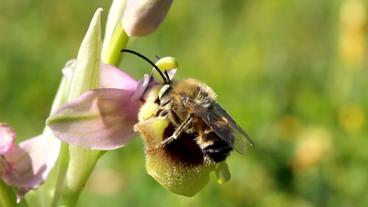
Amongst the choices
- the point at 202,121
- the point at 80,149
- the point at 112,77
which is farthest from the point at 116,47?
the point at 202,121

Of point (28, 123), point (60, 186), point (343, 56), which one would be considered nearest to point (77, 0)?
point (28, 123)

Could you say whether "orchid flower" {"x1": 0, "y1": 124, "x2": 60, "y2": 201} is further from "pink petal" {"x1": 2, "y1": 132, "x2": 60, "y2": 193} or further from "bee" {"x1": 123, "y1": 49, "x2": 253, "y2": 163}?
"bee" {"x1": 123, "y1": 49, "x2": 253, "y2": 163}

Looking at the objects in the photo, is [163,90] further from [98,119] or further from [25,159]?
[25,159]

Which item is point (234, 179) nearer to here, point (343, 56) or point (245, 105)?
point (245, 105)

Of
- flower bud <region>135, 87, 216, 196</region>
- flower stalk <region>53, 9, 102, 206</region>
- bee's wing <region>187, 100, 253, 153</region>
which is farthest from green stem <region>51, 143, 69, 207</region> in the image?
bee's wing <region>187, 100, 253, 153</region>

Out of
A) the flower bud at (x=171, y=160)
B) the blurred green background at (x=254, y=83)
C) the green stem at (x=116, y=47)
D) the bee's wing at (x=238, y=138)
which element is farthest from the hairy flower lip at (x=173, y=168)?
the blurred green background at (x=254, y=83)
